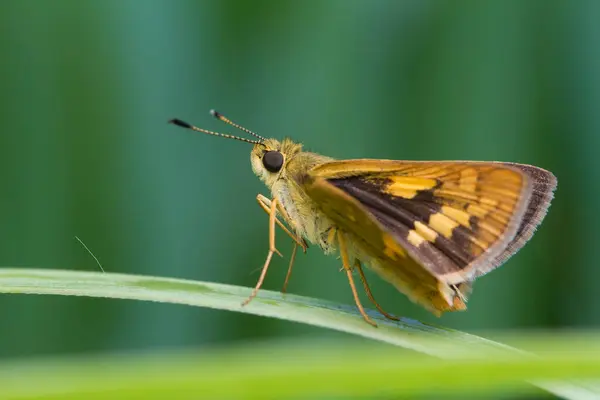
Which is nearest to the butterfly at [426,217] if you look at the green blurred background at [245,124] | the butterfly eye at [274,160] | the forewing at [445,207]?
the forewing at [445,207]

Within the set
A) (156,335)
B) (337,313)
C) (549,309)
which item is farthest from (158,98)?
(549,309)

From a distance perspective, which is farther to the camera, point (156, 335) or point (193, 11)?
point (193, 11)

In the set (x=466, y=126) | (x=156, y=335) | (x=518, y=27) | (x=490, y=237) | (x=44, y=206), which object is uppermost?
(x=518, y=27)

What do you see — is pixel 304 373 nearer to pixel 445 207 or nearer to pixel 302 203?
pixel 445 207

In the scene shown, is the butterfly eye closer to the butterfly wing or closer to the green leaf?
the butterfly wing

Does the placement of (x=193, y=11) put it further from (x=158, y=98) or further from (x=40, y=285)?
(x=40, y=285)

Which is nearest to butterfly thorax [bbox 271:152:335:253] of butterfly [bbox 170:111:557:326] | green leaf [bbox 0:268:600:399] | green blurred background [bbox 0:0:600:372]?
butterfly [bbox 170:111:557:326]

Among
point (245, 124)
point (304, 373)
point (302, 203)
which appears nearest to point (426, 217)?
point (302, 203)

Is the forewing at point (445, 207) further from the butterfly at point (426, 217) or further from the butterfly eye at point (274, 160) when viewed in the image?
the butterfly eye at point (274, 160)
